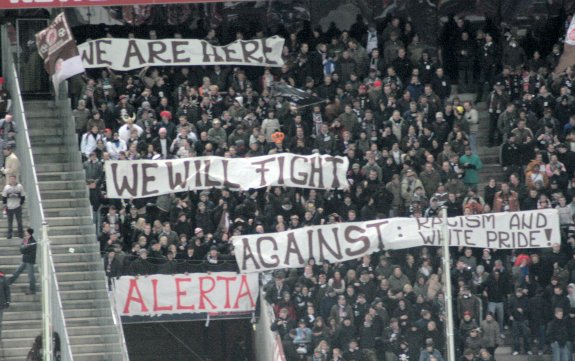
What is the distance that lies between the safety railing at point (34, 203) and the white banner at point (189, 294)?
1.99m

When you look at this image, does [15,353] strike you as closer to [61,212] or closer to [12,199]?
[12,199]

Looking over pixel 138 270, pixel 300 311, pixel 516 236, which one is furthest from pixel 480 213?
pixel 138 270

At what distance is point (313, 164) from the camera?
3459cm

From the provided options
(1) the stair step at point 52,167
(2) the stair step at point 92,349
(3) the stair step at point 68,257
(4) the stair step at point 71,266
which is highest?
(1) the stair step at point 52,167

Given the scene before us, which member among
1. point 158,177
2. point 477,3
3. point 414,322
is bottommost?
point 414,322

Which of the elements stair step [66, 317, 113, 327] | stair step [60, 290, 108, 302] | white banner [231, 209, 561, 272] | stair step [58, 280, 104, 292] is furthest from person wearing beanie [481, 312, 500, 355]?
stair step [58, 280, 104, 292]

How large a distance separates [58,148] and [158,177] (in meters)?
3.45

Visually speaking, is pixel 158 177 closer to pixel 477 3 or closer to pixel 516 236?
pixel 516 236

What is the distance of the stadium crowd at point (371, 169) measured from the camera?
32.3 meters

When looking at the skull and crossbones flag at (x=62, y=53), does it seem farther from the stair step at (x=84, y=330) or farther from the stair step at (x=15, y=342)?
the stair step at (x=15, y=342)

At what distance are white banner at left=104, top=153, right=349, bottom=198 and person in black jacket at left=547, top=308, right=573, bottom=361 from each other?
15.1ft

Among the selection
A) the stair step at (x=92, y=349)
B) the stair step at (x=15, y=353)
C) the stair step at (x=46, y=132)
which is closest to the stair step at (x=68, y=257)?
the stair step at (x=92, y=349)

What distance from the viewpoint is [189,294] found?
1299 inches

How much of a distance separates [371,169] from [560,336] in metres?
4.92
